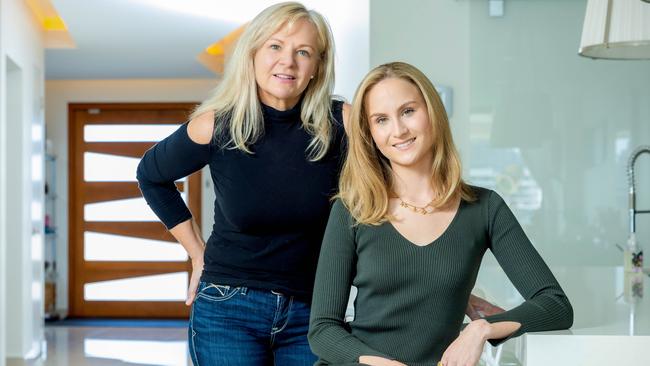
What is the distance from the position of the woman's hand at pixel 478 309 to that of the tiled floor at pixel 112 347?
5.54 m

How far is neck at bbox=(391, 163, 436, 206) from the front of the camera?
1784 mm

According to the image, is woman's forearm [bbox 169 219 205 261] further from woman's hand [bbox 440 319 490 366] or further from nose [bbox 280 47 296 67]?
woman's hand [bbox 440 319 490 366]

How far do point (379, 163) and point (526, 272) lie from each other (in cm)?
33

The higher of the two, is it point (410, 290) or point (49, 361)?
point (410, 290)

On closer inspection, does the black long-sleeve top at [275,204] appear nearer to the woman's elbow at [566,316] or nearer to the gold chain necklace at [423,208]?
the gold chain necklace at [423,208]

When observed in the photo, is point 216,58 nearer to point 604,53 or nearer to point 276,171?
point 604,53

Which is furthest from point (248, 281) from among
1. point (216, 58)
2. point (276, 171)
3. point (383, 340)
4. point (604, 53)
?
point (216, 58)

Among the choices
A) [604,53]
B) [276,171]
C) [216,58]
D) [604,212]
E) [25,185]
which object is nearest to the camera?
[276,171]

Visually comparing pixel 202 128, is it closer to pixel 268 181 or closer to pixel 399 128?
pixel 268 181

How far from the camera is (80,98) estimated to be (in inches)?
423

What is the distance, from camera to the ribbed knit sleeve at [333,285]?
1.69 metres

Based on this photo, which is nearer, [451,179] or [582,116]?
[451,179]

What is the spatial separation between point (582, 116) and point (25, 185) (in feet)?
13.8

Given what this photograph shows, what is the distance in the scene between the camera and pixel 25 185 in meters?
7.08
